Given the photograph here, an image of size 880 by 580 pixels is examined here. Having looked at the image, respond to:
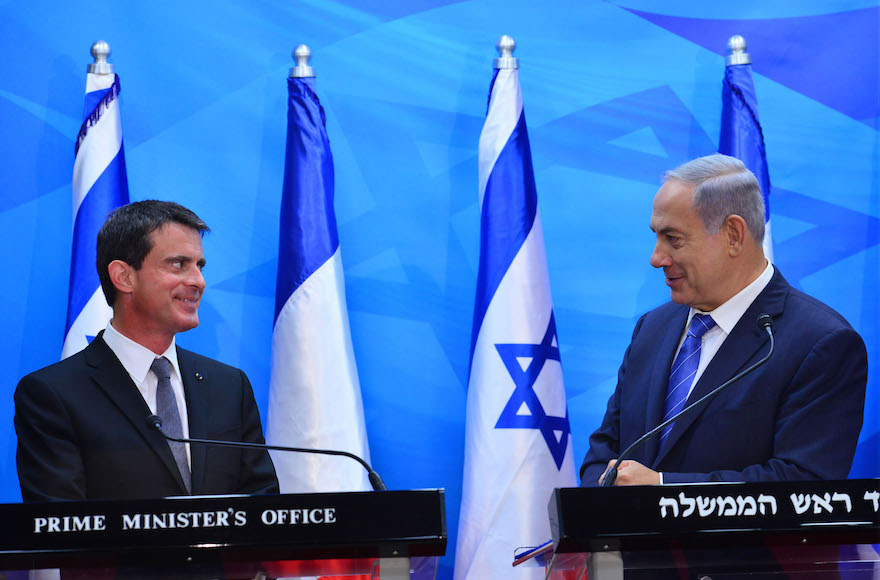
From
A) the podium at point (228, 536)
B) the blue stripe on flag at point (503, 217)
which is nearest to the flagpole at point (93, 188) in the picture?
the blue stripe on flag at point (503, 217)

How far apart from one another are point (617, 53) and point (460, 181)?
0.84 meters

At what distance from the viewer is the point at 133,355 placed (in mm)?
2545

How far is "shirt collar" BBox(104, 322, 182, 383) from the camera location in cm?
253

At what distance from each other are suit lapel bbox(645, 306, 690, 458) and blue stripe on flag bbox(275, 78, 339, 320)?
1.41 metres

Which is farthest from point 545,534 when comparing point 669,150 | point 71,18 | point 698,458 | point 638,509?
point 71,18

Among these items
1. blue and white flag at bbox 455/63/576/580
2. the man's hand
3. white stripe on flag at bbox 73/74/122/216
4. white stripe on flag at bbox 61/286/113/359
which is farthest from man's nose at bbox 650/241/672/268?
white stripe on flag at bbox 73/74/122/216

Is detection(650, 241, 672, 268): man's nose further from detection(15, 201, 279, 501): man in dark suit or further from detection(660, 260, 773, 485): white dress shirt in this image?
detection(15, 201, 279, 501): man in dark suit

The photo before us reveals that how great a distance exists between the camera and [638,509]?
1.62 meters

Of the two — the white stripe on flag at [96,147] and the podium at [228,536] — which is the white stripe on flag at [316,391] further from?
the podium at [228,536]

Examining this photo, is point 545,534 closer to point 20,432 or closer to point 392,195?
point 392,195

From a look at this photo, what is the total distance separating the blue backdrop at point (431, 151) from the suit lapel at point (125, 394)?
54.5 inches

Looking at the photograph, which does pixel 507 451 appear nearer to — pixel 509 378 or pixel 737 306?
pixel 509 378

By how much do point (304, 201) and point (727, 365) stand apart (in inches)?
69.7

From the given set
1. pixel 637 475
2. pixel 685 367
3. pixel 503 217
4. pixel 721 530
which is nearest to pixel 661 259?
pixel 685 367
